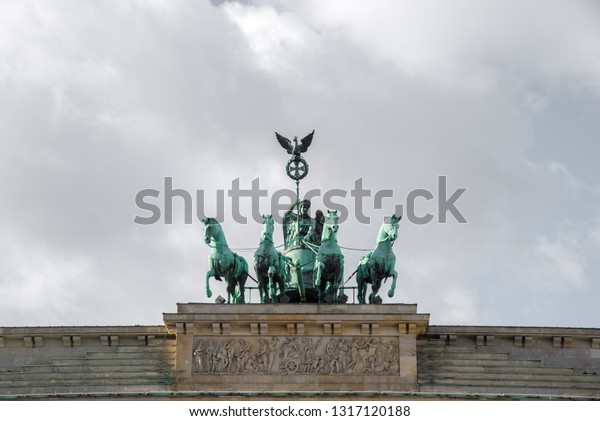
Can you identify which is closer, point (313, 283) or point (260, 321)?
point (260, 321)

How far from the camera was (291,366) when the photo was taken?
→ 54.2 meters

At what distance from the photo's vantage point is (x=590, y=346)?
55.2m

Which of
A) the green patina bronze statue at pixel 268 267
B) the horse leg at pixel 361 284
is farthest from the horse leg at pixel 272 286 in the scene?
the horse leg at pixel 361 284

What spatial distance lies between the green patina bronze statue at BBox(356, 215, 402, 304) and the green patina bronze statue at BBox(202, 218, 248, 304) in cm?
323

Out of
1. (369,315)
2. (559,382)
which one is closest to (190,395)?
(369,315)

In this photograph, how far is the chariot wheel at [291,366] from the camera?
54.1 meters

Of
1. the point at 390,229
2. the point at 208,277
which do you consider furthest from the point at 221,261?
the point at 390,229

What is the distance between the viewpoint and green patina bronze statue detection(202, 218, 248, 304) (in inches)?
2180

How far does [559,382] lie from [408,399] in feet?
13.8

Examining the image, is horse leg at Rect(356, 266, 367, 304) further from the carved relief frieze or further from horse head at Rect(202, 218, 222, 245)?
horse head at Rect(202, 218, 222, 245)

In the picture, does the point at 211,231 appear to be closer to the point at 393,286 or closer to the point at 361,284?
the point at 361,284

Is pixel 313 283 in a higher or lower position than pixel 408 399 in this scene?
higher

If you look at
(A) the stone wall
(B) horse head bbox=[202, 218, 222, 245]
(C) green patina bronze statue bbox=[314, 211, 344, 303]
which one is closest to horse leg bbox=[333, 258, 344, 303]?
(C) green patina bronze statue bbox=[314, 211, 344, 303]

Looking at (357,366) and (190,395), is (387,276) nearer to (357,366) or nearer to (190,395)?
(357,366)
